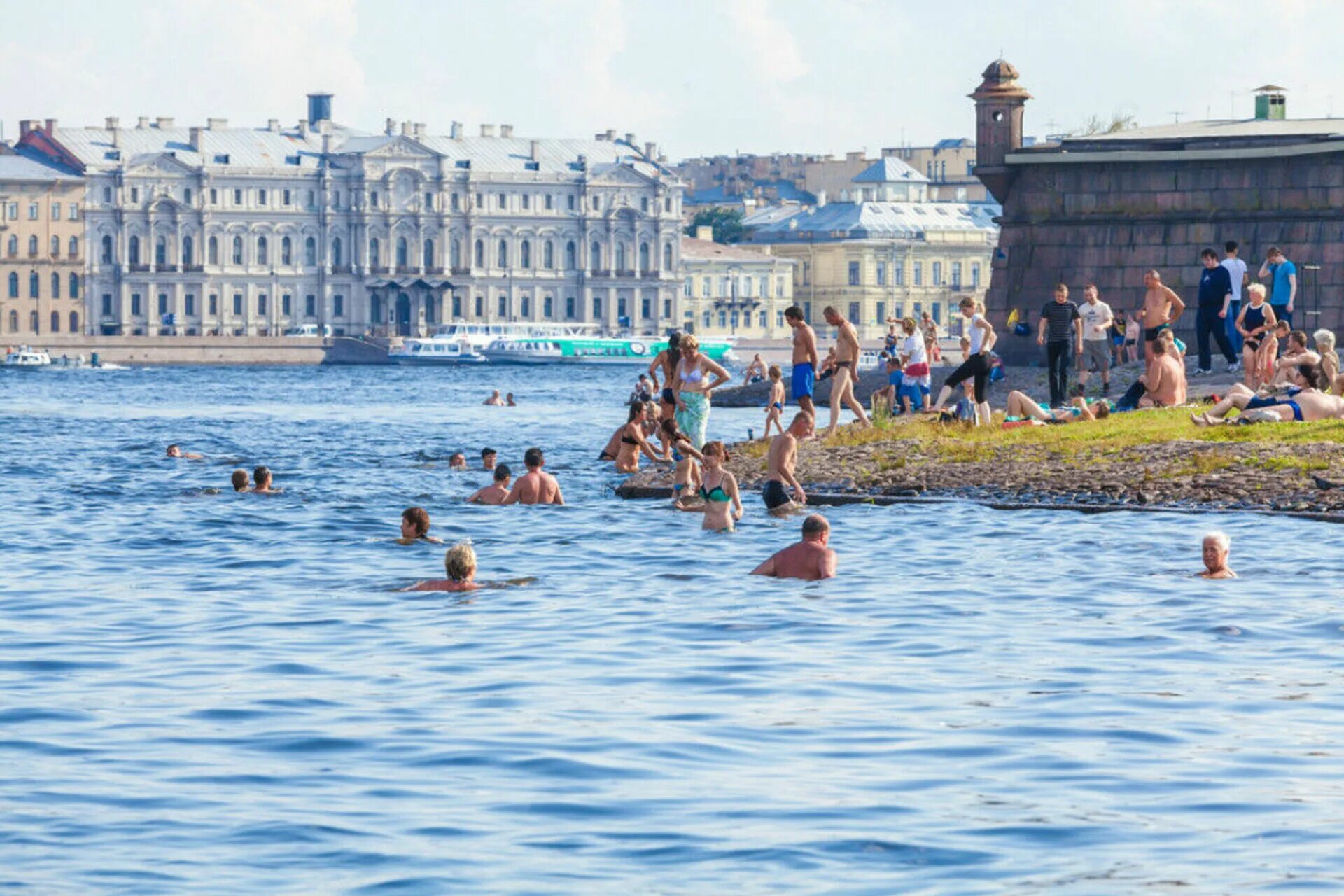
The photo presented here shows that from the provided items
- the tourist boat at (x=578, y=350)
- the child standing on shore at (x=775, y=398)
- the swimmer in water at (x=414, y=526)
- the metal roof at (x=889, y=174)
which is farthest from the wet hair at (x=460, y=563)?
the metal roof at (x=889, y=174)

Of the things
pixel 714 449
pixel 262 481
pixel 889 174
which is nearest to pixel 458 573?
pixel 714 449

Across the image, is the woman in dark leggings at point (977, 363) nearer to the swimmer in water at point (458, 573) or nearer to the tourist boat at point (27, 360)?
the swimmer in water at point (458, 573)

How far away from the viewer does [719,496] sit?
23719 millimetres

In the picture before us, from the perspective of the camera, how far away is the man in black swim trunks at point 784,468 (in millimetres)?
24781

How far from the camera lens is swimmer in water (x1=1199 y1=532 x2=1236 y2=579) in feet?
62.2

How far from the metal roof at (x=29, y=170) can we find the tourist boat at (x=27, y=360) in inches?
661

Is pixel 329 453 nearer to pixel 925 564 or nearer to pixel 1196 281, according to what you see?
pixel 1196 281

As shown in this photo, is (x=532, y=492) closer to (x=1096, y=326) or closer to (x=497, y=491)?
(x=497, y=491)

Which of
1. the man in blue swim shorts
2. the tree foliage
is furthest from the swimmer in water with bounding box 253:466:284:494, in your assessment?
the tree foliage

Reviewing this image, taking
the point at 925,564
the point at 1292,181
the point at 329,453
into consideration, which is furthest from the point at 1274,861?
the point at 1292,181

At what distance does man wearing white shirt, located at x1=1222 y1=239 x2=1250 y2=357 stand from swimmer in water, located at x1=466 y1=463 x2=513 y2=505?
33.3 feet

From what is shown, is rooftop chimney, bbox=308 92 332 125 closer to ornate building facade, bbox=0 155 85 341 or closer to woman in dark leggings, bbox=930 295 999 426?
ornate building facade, bbox=0 155 85 341

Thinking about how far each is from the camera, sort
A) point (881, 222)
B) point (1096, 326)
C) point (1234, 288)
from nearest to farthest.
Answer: point (1096, 326), point (1234, 288), point (881, 222)

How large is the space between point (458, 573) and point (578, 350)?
120301 millimetres
